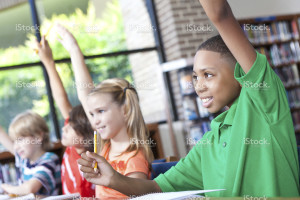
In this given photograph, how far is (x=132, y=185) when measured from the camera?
54.5 inches

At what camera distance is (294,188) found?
1166 millimetres

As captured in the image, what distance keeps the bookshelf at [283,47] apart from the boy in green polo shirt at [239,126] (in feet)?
17.8

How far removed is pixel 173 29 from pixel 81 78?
13.7 ft

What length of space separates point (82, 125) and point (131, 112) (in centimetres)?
54

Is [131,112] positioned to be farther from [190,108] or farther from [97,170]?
[190,108]

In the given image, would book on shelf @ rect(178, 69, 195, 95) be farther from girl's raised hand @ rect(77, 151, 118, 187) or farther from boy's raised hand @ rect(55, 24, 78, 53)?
girl's raised hand @ rect(77, 151, 118, 187)

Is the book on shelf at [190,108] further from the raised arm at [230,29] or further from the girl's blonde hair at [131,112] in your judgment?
the raised arm at [230,29]

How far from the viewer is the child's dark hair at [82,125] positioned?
237cm

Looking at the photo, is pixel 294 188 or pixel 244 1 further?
pixel 244 1

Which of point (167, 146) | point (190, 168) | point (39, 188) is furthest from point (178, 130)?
point (190, 168)

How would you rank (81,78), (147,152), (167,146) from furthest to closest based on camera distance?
(167,146) < (81,78) < (147,152)

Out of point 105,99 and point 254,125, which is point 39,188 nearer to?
point 105,99

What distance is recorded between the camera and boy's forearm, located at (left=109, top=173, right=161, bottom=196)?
132 centimetres

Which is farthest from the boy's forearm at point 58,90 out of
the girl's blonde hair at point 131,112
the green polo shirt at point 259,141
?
the green polo shirt at point 259,141
